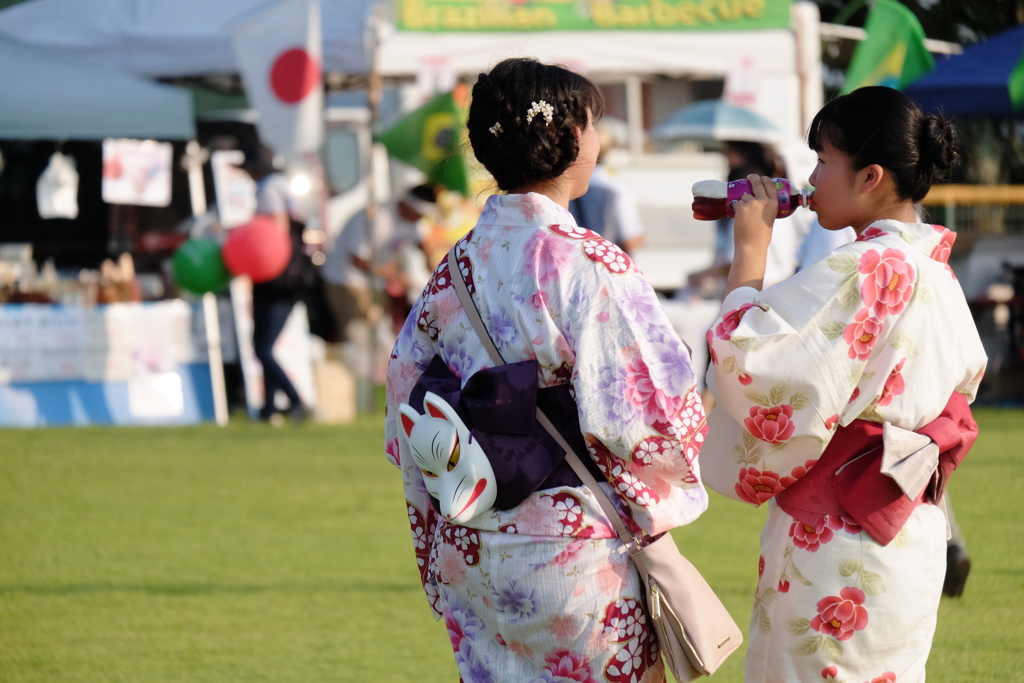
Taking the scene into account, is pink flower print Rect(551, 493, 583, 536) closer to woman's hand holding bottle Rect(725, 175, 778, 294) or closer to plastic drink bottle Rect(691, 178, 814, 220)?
woman's hand holding bottle Rect(725, 175, 778, 294)

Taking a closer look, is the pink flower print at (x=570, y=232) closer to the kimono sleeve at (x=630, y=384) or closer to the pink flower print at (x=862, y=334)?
the kimono sleeve at (x=630, y=384)

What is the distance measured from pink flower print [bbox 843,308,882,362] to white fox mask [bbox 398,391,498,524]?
2.06 feet

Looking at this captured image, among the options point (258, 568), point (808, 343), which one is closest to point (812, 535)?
point (808, 343)

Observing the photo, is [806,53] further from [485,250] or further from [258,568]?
[485,250]

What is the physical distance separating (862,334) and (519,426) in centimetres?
59

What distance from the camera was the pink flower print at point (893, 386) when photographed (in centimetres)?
194

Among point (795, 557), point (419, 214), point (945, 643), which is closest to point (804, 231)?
point (945, 643)

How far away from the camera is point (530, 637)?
6.18ft

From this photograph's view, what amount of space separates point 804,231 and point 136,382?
5.57 m

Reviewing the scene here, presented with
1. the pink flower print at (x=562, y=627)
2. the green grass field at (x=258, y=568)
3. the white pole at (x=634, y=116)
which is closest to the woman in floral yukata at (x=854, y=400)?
the pink flower print at (x=562, y=627)

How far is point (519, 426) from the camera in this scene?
1.81 meters

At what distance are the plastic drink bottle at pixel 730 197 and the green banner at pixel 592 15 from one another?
26.2 feet

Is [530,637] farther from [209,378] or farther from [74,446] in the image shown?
[209,378]

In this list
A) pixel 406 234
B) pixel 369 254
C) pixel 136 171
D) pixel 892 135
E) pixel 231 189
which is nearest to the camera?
pixel 892 135
